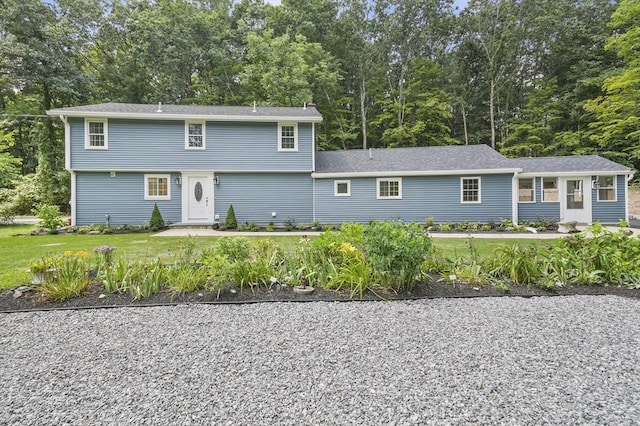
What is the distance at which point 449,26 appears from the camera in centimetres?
2297

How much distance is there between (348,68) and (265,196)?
50.0 ft

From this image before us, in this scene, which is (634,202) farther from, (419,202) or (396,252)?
(396,252)

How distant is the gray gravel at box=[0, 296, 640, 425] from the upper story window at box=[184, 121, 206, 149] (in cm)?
1051

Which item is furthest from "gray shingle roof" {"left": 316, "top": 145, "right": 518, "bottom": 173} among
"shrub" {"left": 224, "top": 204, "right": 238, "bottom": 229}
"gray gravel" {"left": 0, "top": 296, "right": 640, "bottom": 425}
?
"gray gravel" {"left": 0, "top": 296, "right": 640, "bottom": 425}

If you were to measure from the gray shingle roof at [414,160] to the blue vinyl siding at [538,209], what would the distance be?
158 centimetres

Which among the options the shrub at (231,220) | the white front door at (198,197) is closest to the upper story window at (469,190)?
the shrub at (231,220)

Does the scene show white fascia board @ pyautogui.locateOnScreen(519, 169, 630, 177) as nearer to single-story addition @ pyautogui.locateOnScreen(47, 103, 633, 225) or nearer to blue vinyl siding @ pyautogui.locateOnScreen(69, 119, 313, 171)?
single-story addition @ pyautogui.locateOnScreen(47, 103, 633, 225)

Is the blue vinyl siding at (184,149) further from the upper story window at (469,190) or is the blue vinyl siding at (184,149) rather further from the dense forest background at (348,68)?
the dense forest background at (348,68)

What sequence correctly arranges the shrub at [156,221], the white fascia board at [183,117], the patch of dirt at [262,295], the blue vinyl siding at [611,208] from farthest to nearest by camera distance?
the blue vinyl siding at [611,208]
the white fascia board at [183,117]
the shrub at [156,221]
the patch of dirt at [262,295]

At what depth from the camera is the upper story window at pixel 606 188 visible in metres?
12.4

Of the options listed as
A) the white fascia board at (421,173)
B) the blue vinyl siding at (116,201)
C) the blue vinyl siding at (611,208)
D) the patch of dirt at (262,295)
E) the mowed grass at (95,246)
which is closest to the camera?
the patch of dirt at (262,295)

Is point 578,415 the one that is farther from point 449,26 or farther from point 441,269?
point 449,26

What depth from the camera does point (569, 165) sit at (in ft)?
41.9

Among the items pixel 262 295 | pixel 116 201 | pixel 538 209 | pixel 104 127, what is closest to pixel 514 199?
pixel 538 209
